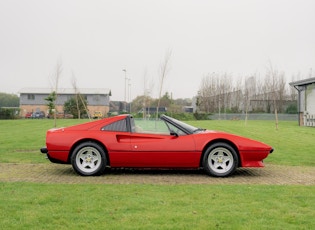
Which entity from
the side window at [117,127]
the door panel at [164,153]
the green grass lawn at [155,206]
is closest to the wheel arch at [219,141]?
the door panel at [164,153]

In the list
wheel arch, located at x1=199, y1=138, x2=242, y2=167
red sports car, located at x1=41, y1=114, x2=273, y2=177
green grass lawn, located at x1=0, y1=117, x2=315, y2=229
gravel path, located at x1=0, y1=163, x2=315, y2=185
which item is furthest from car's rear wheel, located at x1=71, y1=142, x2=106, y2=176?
wheel arch, located at x1=199, y1=138, x2=242, y2=167

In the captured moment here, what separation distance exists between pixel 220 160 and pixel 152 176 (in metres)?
1.34

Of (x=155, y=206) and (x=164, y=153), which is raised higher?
(x=164, y=153)

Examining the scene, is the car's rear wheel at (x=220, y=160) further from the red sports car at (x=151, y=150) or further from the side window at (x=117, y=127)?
the side window at (x=117, y=127)

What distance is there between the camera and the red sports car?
7332 mm

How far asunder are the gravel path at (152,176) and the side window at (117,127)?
89 cm

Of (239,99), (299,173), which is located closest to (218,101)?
(239,99)

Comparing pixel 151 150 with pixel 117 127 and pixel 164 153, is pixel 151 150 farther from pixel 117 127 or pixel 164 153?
pixel 117 127

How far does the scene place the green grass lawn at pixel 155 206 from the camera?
425 centimetres

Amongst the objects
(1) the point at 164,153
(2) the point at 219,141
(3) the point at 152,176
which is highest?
(2) the point at 219,141

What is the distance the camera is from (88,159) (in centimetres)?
745

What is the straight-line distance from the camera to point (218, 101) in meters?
75.0

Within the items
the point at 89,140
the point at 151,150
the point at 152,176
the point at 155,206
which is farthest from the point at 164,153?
the point at 155,206

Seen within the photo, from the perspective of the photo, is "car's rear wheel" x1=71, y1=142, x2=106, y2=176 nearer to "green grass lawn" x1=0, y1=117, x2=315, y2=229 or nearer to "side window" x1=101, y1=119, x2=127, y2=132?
"side window" x1=101, y1=119, x2=127, y2=132
